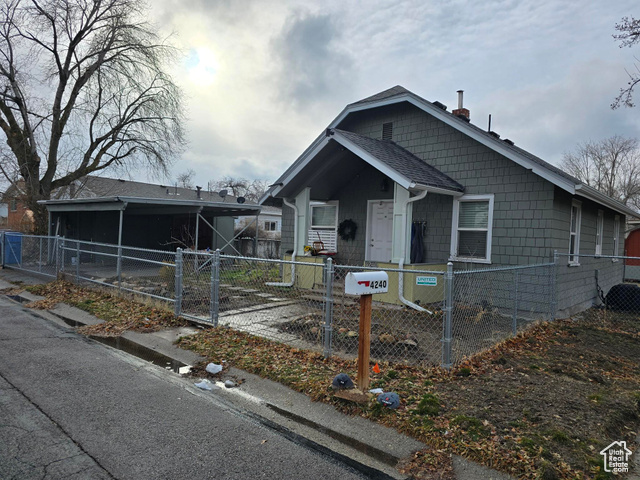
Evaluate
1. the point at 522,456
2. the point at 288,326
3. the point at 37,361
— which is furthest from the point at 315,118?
the point at 522,456

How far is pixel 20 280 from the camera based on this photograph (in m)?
13.4

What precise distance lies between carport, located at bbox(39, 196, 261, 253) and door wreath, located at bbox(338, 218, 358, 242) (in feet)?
19.9

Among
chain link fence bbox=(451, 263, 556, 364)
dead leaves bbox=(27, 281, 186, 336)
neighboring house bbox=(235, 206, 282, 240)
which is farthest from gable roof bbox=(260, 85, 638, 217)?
neighboring house bbox=(235, 206, 282, 240)

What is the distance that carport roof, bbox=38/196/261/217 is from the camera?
46.5 ft

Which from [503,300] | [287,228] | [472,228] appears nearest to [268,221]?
[287,228]

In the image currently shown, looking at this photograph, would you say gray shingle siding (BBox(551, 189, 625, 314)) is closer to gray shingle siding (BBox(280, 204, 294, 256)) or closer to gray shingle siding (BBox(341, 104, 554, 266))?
gray shingle siding (BBox(341, 104, 554, 266))

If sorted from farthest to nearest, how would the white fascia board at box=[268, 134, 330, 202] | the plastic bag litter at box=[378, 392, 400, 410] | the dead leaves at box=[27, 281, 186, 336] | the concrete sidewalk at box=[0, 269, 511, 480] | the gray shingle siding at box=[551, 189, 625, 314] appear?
the white fascia board at box=[268, 134, 330, 202]
the gray shingle siding at box=[551, 189, 625, 314]
the dead leaves at box=[27, 281, 186, 336]
the plastic bag litter at box=[378, 392, 400, 410]
the concrete sidewalk at box=[0, 269, 511, 480]

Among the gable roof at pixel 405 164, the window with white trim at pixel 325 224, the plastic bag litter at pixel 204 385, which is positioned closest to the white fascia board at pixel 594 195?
the gable roof at pixel 405 164

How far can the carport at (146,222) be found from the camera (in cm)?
1720

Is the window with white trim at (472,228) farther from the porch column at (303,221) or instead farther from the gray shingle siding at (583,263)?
the porch column at (303,221)

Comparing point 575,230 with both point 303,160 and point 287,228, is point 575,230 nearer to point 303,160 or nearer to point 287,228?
point 303,160

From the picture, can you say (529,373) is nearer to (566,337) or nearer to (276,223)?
(566,337)

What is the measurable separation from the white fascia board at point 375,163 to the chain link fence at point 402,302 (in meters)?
1.90

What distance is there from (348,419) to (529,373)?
2.83 meters
